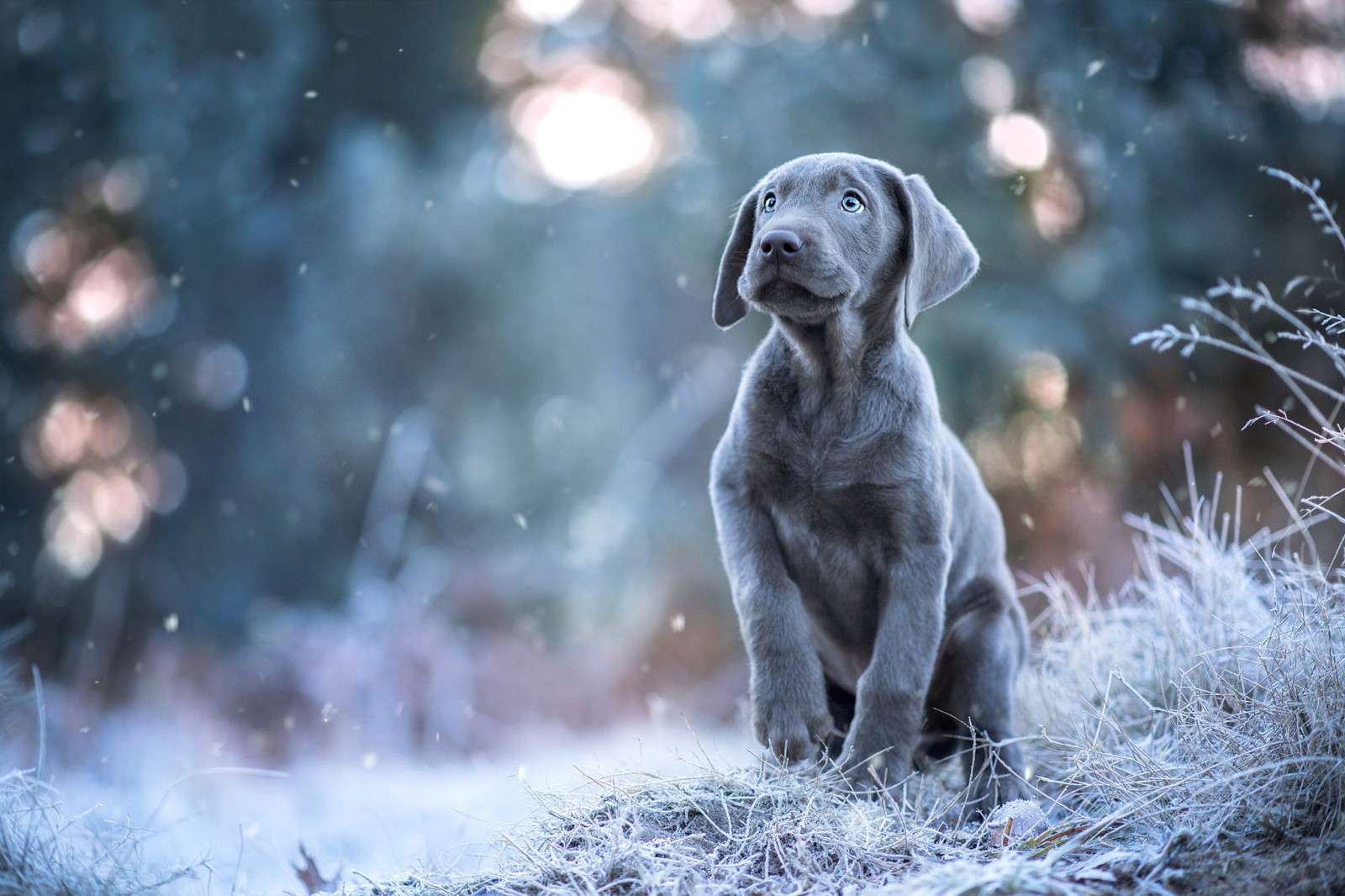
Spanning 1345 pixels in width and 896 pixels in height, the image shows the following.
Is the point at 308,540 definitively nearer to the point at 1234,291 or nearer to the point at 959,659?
the point at 959,659

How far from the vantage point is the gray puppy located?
11.0 ft

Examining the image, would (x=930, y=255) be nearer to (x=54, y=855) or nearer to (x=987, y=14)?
(x=54, y=855)

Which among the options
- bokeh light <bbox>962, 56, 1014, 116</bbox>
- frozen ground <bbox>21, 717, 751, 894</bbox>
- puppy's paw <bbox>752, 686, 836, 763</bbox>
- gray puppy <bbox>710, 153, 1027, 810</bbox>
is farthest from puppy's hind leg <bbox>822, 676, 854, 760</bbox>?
bokeh light <bbox>962, 56, 1014, 116</bbox>

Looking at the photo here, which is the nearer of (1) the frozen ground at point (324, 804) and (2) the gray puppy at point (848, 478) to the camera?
(2) the gray puppy at point (848, 478)

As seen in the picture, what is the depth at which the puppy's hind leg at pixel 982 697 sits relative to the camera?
369 centimetres

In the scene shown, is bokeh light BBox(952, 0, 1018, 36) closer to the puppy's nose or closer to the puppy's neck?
the puppy's neck

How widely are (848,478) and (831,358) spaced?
1.30 feet

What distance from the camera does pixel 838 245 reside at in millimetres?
3350

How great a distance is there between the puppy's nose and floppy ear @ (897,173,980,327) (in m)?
0.48

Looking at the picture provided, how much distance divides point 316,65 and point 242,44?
4.81ft

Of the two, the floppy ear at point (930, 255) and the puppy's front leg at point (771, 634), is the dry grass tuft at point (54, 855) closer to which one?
the puppy's front leg at point (771, 634)

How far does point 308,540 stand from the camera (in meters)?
14.3

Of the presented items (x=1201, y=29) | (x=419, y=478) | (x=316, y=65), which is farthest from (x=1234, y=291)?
(x=316, y=65)

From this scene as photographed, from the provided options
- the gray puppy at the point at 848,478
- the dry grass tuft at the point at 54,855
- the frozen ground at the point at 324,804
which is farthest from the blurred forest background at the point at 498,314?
the dry grass tuft at the point at 54,855
